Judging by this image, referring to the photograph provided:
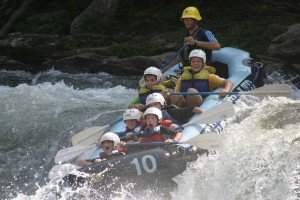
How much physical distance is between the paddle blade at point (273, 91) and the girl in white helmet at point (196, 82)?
0.33 meters

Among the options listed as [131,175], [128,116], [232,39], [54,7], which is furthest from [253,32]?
[131,175]

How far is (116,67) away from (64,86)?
144 centimetres

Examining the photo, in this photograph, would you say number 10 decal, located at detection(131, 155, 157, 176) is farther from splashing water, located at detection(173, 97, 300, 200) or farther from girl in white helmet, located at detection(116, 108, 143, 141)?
girl in white helmet, located at detection(116, 108, 143, 141)

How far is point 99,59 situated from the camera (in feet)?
42.4

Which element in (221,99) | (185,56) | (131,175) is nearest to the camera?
(131,175)

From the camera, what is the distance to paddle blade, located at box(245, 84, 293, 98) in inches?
311

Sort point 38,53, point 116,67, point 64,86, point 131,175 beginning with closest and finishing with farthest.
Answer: point 131,175 < point 64,86 < point 116,67 < point 38,53

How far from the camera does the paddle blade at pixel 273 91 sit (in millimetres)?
7898

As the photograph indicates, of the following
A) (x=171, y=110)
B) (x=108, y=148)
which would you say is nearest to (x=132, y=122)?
(x=108, y=148)

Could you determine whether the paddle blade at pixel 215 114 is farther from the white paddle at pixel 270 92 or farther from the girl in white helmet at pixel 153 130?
the white paddle at pixel 270 92

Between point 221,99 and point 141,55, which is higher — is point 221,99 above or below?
above

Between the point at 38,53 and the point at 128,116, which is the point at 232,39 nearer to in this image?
the point at 38,53

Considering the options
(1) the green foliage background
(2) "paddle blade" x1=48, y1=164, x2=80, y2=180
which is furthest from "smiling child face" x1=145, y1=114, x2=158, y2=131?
(1) the green foliage background

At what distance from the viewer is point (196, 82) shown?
803cm
